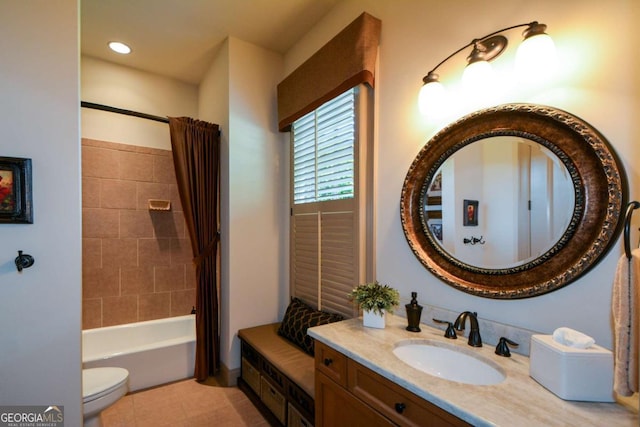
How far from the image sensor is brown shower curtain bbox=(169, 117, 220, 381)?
248 cm

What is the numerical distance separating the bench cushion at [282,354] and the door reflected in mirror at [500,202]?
110 centimetres

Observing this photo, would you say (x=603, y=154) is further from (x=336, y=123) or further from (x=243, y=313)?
(x=243, y=313)

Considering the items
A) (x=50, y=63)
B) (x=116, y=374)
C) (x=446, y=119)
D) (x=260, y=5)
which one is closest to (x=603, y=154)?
(x=446, y=119)

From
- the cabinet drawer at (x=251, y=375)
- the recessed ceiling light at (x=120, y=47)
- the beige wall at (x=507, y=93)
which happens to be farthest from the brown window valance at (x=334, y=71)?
the cabinet drawer at (x=251, y=375)

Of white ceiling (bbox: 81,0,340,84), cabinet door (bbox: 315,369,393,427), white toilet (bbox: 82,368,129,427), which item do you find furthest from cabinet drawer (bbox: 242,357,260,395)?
white ceiling (bbox: 81,0,340,84)

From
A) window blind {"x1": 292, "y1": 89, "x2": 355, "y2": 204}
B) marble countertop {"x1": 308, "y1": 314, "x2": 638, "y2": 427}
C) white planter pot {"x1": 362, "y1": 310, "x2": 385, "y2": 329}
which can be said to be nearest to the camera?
marble countertop {"x1": 308, "y1": 314, "x2": 638, "y2": 427}

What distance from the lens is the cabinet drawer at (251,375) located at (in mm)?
2193

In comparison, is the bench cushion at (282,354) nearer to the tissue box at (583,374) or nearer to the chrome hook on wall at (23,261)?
the tissue box at (583,374)

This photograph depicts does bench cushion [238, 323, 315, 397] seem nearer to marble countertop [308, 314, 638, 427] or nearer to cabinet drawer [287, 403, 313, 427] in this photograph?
cabinet drawer [287, 403, 313, 427]

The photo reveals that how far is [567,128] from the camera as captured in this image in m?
1.07

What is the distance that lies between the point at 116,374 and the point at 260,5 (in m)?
2.66

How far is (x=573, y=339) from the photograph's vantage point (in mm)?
896

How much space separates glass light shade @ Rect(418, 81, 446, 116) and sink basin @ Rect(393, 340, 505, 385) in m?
1.11

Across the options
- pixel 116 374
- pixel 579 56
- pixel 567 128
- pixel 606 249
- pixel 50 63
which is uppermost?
pixel 50 63
